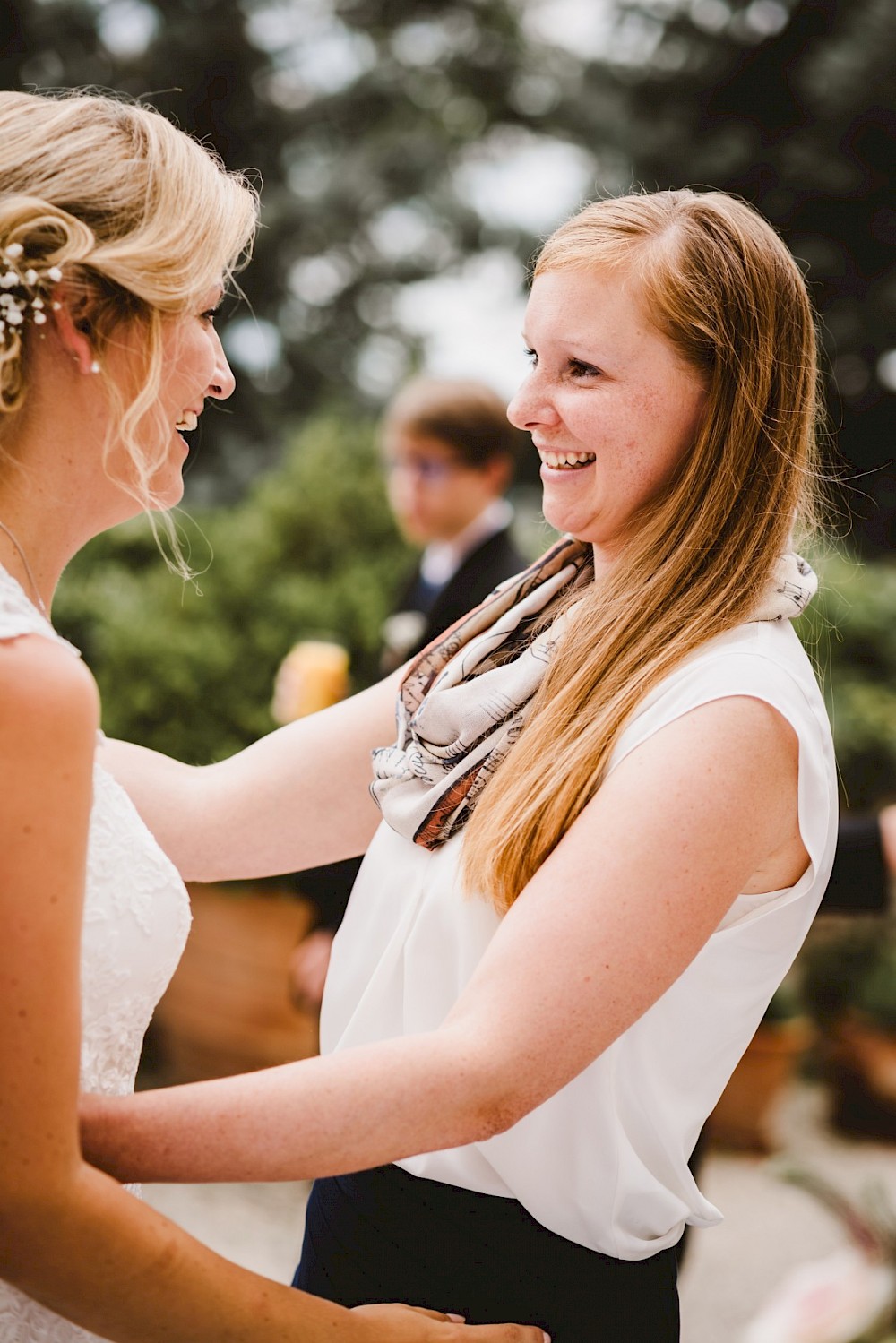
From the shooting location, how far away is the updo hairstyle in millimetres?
1350

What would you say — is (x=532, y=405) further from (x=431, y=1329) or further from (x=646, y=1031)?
(x=431, y=1329)

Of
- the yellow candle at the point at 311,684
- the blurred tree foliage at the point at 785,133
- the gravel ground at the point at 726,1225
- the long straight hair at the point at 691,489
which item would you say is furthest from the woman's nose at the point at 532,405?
the blurred tree foliage at the point at 785,133

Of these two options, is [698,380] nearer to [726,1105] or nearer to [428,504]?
[428,504]

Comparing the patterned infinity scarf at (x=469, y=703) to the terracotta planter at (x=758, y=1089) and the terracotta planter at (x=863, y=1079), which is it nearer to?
the terracotta planter at (x=758, y=1089)

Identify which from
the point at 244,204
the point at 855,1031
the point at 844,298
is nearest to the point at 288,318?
the point at 844,298

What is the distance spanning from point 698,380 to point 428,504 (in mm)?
2615

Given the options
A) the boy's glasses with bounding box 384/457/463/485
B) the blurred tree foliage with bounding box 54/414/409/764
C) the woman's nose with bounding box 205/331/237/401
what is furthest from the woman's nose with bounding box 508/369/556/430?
the blurred tree foliage with bounding box 54/414/409/764

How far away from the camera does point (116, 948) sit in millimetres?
1441

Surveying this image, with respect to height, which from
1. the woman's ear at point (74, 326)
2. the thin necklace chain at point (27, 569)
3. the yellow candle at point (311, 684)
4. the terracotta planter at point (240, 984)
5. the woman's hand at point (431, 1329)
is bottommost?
the terracotta planter at point (240, 984)

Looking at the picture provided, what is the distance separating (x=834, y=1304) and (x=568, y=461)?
3.41ft

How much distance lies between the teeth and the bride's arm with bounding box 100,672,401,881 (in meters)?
0.42

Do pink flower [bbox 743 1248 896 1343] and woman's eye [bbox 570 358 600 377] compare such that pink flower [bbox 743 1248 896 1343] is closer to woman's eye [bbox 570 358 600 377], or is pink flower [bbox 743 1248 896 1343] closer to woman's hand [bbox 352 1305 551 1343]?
woman's hand [bbox 352 1305 551 1343]

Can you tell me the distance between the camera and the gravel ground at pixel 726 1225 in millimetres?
3994

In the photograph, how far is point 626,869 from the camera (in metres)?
1.31
